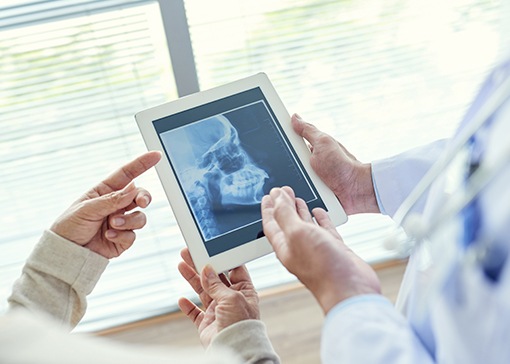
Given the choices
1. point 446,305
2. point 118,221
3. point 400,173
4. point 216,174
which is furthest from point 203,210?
point 446,305

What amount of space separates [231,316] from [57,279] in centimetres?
33

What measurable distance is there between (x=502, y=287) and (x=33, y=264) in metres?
0.78

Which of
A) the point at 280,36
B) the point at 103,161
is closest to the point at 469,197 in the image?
the point at 280,36

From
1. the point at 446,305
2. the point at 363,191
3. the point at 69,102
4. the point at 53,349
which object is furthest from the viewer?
the point at 69,102

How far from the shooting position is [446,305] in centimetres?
60

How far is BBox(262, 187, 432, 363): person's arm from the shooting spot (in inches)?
25.1

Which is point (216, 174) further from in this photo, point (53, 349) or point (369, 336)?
point (53, 349)

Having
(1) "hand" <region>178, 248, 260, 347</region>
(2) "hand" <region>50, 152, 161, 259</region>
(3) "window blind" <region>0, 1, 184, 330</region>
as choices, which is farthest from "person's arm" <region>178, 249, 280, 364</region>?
(3) "window blind" <region>0, 1, 184, 330</region>

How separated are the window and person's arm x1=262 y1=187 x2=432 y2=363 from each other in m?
0.95

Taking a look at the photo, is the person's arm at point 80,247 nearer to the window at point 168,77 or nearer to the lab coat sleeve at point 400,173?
the lab coat sleeve at point 400,173

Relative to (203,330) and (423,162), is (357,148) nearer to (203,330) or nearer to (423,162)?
(423,162)

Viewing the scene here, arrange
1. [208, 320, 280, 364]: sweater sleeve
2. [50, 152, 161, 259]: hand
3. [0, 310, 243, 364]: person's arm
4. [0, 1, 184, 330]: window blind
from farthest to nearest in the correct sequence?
[0, 1, 184, 330]: window blind → [50, 152, 161, 259]: hand → [208, 320, 280, 364]: sweater sleeve → [0, 310, 243, 364]: person's arm

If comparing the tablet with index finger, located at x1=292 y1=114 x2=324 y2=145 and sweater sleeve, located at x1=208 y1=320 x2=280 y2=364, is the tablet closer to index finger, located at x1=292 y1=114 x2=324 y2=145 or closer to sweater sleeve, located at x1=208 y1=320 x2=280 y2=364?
Result: index finger, located at x1=292 y1=114 x2=324 y2=145

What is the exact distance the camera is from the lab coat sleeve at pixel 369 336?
63 cm
